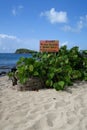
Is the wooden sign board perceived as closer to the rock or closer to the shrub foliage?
the shrub foliage

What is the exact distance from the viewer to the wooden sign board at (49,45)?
8500mm

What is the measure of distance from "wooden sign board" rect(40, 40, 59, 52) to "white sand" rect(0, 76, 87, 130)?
2.23 metres

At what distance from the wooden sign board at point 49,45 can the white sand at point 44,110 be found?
2230 mm

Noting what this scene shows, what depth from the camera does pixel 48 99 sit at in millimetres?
5781

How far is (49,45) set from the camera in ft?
28.1

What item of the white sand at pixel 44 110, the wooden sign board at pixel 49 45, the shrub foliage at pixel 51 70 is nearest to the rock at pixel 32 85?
the shrub foliage at pixel 51 70

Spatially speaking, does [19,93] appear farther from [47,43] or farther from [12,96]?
A: [47,43]

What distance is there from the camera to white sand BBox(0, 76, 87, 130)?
13.6 ft

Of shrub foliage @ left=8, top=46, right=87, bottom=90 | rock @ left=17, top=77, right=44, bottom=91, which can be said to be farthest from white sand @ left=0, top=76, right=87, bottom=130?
shrub foliage @ left=8, top=46, right=87, bottom=90

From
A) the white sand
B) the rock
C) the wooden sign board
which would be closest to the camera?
the white sand

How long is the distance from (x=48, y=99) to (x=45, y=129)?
1.82 meters

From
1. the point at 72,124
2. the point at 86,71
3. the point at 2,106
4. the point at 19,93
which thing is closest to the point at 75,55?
the point at 86,71

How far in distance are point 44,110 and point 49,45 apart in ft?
13.1

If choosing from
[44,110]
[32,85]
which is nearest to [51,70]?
[32,85]
